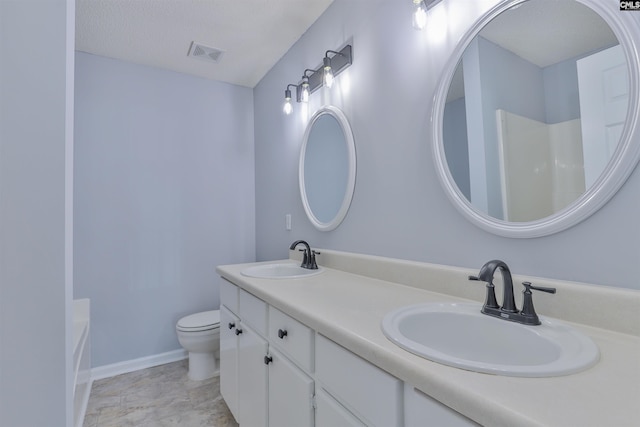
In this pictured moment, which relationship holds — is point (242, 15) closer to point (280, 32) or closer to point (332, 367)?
point (280, 32)

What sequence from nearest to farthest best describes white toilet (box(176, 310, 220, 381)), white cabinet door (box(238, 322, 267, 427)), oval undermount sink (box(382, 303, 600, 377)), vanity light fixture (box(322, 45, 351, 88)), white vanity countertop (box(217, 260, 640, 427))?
white vanity countertop (box(217, 260, 640, 427)), oval undermount sink (box(382, 303, 600, 377)), white cabinet door (box(238, 322, 267, 427)), vanity light fixture (box(322, 45, 351, 88)), white toilet (box(176, 310, 220, 381))

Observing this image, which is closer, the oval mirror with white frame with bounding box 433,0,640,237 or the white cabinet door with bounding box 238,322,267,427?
the oval mirror with white frame with bounding box 433,0,640,237

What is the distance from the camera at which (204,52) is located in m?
2.37

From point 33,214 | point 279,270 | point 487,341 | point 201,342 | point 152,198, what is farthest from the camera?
point 152,198

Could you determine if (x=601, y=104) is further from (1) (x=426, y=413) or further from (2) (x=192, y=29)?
(2) (x=192, y=29)

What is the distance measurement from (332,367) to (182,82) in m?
2.69

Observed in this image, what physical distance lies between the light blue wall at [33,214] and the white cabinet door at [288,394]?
2.05 ft

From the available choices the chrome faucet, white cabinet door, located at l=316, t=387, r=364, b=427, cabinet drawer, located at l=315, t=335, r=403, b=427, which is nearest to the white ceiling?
the chrome faucet

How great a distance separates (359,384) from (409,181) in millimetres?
876

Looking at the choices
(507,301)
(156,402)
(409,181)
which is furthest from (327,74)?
(156,402)

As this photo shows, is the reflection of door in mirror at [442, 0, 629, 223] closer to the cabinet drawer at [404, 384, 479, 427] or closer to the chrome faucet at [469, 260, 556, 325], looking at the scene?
the chrome faucet at [469, 260, 556, 325]

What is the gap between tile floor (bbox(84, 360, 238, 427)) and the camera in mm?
1771

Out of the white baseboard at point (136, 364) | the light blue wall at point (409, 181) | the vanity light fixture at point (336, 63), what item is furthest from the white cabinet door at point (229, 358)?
the vanity light fixture at point (336, 63)

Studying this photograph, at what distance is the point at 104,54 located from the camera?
2.35 meters
